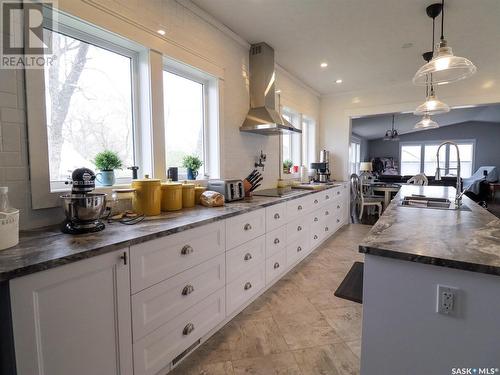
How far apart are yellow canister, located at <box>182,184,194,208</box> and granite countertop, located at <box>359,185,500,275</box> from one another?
1.37 meters

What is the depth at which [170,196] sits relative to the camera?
1.92m

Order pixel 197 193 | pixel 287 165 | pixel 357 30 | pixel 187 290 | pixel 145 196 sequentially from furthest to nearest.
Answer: pixel 287 165 < pixel 357 30 < pixel 197 193 < pixel 145 196 < pixel 187 290

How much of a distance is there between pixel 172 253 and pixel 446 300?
1.25 metres

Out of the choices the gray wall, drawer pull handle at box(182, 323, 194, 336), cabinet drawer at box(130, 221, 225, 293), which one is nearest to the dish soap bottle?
cabinet drawer at box(130, 221, 225, 293)

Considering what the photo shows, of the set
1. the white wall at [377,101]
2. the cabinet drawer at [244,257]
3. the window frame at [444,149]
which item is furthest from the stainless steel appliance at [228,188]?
the window frame at [444,149]

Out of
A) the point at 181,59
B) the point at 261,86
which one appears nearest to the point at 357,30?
the point at 261,86

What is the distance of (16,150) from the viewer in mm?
1320

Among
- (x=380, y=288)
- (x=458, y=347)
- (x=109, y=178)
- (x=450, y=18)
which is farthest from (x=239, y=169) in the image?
(x=450, y=18)

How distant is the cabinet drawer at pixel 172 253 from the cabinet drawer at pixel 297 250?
1.25 m

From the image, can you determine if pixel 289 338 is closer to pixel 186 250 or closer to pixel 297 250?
pixel 186 250

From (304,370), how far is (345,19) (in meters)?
3.06

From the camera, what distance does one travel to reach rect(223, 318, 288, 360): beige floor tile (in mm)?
1686

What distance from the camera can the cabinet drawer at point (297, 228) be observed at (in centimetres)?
282

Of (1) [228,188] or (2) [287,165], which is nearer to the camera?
(1) [228,188]
